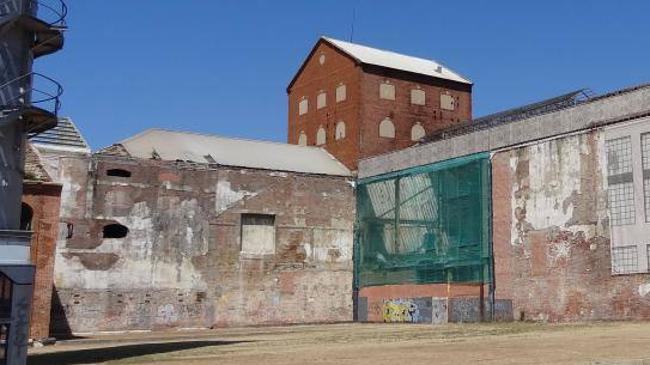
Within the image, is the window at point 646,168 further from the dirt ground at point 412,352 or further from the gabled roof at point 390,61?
the gabled roof at point 390,61

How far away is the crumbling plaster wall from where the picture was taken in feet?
88.8

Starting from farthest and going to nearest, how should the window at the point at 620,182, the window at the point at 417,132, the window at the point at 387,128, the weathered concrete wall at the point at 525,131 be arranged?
the window at the point at 417,132, the window at the point at 387,128, the weathered concrete wall at the point at 525,131, the window at the point at 620,182

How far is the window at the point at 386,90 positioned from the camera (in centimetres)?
4397

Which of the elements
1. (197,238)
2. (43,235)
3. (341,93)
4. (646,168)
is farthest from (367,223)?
(43,235)

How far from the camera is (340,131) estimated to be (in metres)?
44.4

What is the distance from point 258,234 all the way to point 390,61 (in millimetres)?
15558

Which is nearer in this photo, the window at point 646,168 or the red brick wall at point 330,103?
the window at point 646,168

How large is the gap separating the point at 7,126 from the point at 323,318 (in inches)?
975

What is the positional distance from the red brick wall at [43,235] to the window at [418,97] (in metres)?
26.2

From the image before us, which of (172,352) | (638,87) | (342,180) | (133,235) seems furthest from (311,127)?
→ (172,352)

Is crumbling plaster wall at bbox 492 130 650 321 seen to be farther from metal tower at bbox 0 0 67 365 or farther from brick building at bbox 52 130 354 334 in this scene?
metal tower at bbox 0 0 67 365

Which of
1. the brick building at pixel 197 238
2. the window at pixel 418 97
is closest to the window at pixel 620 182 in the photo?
the brick building at pixel 197 238

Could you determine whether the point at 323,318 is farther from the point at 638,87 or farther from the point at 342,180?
the point at 638,87

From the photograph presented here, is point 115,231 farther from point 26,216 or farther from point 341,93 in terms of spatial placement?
point 341,93
